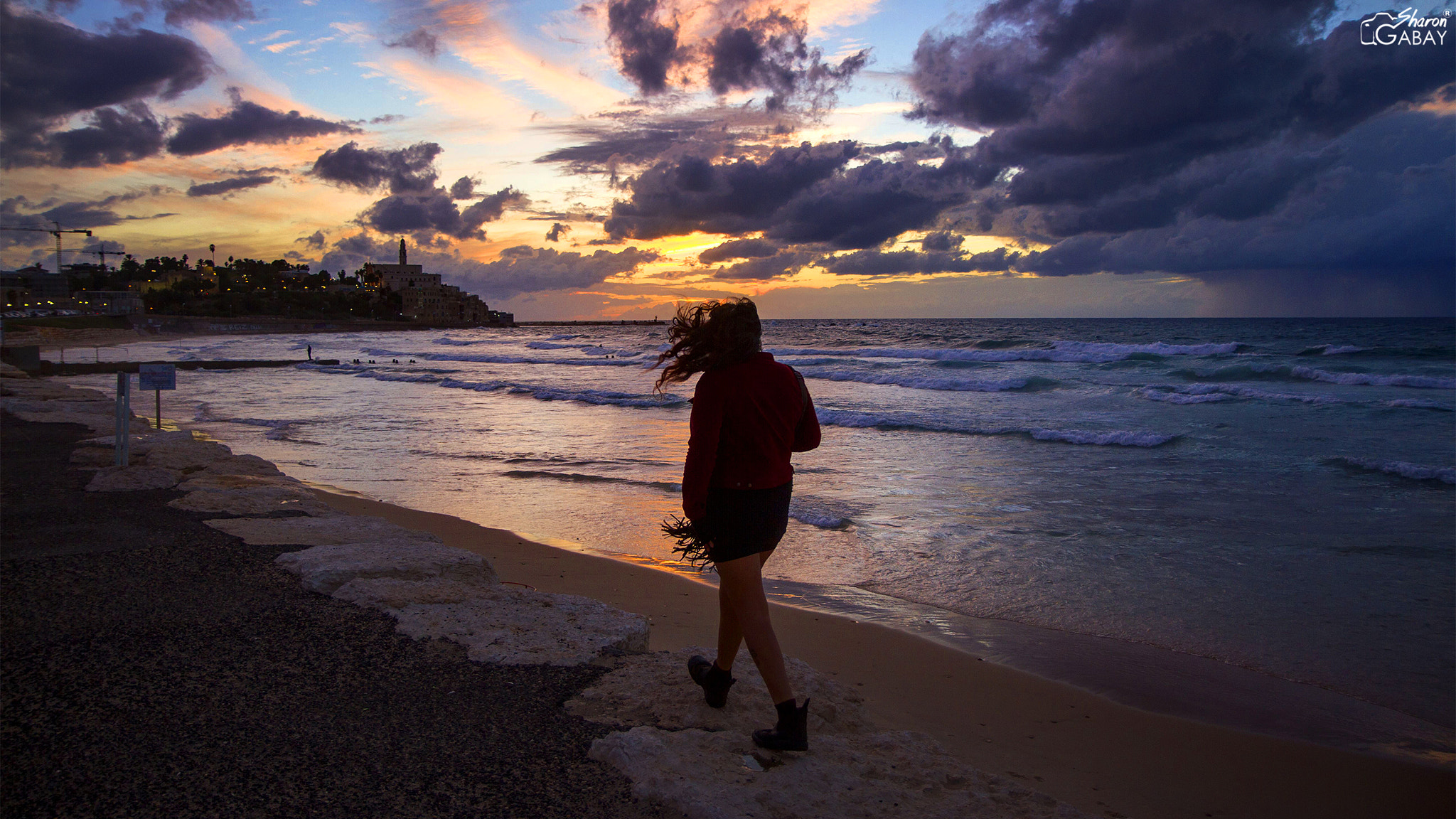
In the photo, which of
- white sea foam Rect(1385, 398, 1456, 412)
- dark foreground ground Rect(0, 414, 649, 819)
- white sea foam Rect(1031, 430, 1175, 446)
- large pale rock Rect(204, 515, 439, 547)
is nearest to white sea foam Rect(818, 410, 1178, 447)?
white sea foam Rect(1031, 430, 1175, 446)

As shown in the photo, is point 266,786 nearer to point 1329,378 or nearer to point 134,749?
point 134,749

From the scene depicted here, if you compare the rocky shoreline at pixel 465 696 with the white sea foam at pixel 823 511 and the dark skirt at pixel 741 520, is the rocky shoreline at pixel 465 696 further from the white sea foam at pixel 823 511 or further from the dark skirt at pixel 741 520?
the white sea foam at pixel 823 511

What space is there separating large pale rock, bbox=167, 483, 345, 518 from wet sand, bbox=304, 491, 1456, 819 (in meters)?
3.12

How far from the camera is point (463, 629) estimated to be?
3.67 metres

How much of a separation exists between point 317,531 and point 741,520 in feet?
12.8

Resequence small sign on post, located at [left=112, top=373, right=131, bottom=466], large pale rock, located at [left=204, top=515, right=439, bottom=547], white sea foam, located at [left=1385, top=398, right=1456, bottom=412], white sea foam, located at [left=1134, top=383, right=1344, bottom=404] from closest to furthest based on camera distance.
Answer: large pale rock, located at [left=204, top=515, right=439, bottom=547], small sign on post, located at [left=112, top=373, right=131, bottom=466], white sea foam, located at [left=1385, top=398, right=1456, bottom=412], white sea foam, located at [left=1134, top=383, right=1344, bottom=404]

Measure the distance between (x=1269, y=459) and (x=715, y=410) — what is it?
12.0m

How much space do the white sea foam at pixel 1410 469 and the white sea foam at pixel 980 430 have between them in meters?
2.89

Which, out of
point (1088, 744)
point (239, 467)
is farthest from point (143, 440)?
point (1088, 744)

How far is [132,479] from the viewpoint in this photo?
22.6ft

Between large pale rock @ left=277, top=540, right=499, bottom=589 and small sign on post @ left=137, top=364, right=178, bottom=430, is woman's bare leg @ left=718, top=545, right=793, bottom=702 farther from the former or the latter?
small sign on post @ left=137, top=364, right=178, bottom=430

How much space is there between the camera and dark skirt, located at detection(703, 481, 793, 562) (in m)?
2.78

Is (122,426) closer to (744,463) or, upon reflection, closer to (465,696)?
(465,696)

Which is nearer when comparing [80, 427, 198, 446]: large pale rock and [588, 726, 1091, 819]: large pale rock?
[588, 726, 1091, 819]: large pale rock
